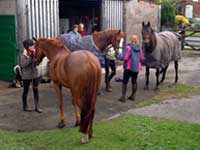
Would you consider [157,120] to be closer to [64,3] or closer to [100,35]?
[100,35]

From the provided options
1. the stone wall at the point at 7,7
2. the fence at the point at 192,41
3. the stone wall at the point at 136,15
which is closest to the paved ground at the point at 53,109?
the stone wall at the point at 7,7

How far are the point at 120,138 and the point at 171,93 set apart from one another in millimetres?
4555

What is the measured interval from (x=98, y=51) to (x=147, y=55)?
1.91m

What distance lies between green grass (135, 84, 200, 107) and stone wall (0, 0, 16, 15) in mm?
4633

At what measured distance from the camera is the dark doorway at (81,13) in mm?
16639

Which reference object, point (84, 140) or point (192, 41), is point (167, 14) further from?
point (84, 140)

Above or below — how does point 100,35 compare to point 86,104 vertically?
above

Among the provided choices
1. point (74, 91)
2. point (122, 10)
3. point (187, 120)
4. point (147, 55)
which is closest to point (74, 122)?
point (74, 91)

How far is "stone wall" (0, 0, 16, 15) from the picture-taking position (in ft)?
37.6

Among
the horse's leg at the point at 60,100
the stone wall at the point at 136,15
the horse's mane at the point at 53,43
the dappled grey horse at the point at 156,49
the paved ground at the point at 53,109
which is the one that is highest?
the stone wall at the point at 136,15

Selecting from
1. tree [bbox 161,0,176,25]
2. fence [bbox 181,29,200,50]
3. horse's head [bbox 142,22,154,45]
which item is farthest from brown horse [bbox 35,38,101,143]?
tree [bbox 161,0,176,25]

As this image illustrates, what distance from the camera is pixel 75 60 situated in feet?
22.0

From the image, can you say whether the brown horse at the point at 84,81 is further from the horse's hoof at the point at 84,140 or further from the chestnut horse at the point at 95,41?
the chestnut horse at the point at 95,41

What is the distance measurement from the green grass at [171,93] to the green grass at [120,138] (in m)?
2.02
